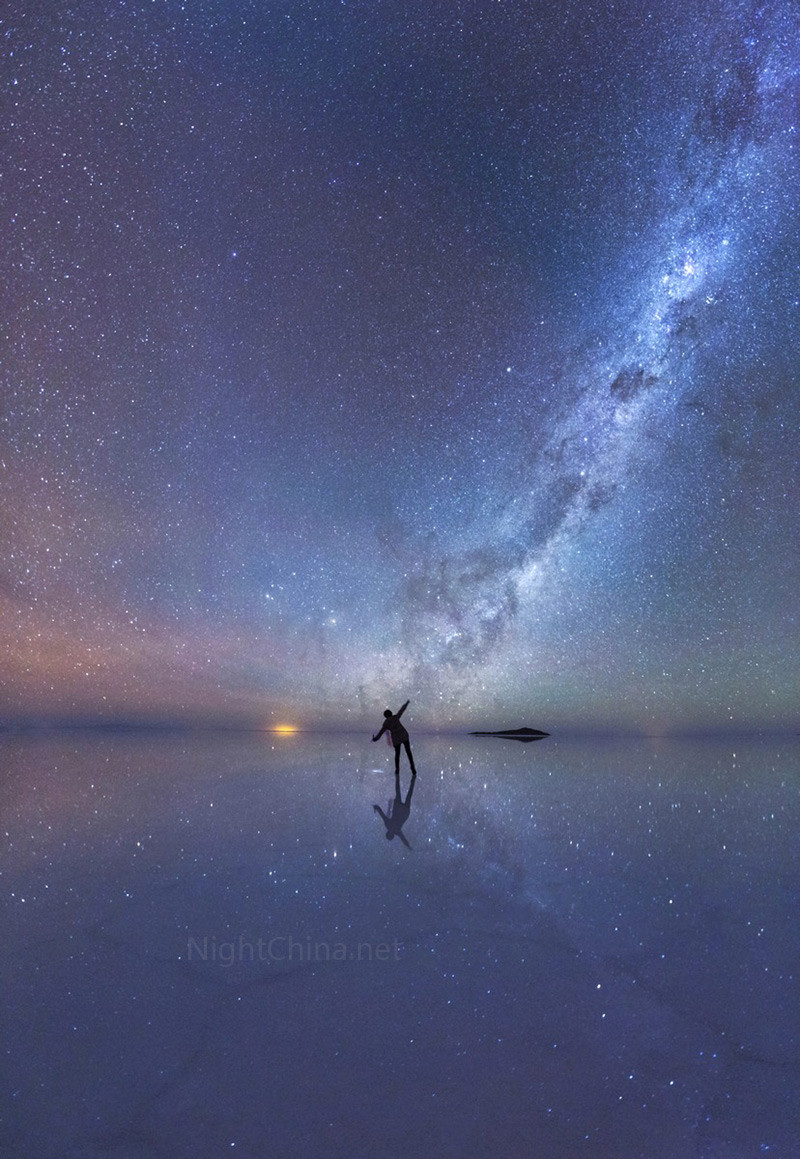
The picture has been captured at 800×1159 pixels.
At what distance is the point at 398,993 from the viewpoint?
2947mm

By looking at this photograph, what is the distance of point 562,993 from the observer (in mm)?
2930

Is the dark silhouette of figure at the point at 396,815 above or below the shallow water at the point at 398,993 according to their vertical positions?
above

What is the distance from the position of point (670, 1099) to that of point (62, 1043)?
7.02 feet

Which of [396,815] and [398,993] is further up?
[396,815]

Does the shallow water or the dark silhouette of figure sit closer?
the shallow water

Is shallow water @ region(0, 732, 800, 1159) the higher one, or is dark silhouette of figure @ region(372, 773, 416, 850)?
dark silhouette of figure @ region(372, 773, 416, 850)

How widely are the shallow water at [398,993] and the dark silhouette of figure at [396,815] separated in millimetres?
238

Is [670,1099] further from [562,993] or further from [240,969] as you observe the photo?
[240,969]

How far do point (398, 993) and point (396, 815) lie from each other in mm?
4695

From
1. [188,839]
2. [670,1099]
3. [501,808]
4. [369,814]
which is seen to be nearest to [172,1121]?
[670,1099]

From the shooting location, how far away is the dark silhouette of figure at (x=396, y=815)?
20.9 ft

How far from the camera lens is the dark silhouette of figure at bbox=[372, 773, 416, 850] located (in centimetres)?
639

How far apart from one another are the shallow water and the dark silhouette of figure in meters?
0.24

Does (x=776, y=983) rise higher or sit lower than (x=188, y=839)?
lower
